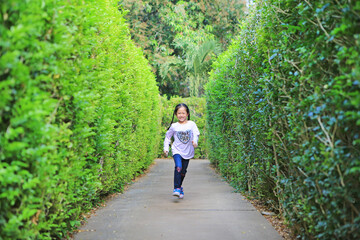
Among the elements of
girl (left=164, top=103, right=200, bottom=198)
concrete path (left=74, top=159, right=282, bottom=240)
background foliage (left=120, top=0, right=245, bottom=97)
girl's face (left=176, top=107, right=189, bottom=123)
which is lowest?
concrete path (left=74, top=159, right=282, bottom=240)

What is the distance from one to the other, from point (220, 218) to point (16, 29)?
410 centimetres

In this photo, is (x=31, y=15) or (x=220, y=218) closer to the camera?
(x=31, y=15)

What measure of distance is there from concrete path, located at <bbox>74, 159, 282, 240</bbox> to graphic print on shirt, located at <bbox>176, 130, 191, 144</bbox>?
111 centimetres

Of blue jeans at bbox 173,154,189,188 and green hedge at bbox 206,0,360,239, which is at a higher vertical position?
green hedge at bbox 206,0,360,239

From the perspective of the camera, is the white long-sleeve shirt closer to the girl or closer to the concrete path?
the girl

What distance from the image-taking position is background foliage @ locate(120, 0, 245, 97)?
2612cm

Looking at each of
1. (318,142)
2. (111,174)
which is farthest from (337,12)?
(111,174)

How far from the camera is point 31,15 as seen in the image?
2.55 metres

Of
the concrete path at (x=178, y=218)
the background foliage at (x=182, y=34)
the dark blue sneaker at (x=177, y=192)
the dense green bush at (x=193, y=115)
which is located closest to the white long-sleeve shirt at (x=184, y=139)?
the dark blue sneaker at (x=177, y=192)

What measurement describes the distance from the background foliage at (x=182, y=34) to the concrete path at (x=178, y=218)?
18.1m

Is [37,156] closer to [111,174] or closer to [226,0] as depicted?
[111,174]

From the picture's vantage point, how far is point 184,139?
7.90 m

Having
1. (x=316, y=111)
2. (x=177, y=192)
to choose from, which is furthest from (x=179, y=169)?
(x=316, y=111)

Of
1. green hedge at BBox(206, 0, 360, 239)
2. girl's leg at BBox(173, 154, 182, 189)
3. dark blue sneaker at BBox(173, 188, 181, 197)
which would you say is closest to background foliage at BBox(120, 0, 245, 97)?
girl's leg at BBox(173, 154, 182, 189)
